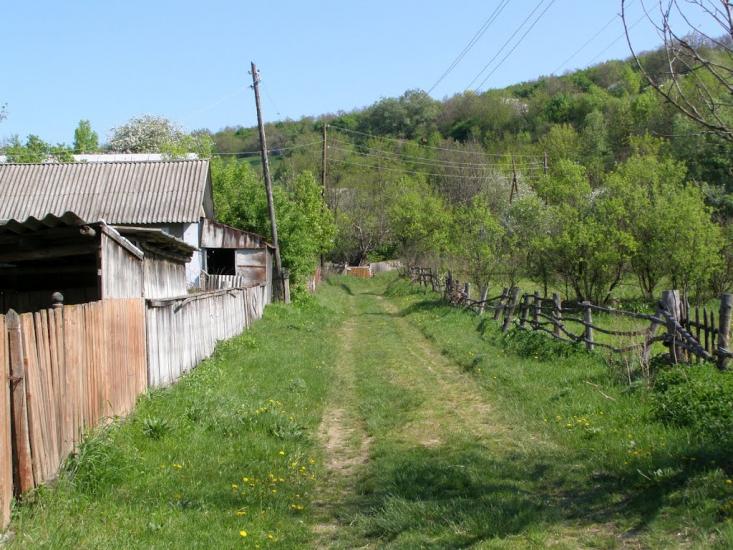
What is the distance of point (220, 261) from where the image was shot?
30828mm

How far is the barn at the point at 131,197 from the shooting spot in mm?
25641

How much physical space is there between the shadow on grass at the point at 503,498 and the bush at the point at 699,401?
2.91ft

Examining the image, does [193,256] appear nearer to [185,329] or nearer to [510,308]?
[510,308]

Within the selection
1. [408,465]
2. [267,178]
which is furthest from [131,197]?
[408,465]

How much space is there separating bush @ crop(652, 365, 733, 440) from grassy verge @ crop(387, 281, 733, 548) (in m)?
0.02

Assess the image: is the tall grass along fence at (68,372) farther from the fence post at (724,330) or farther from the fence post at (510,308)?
the fence post at (510,308)

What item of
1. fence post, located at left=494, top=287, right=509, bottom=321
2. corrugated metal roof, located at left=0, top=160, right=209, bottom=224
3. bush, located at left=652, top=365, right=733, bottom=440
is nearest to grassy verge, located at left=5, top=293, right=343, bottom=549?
bush, located at left=652, top=365, right=733, bottom=440

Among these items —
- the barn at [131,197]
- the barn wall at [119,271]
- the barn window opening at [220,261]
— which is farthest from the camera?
the barn window opening at [220,261]

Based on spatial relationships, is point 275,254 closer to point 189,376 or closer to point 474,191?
point 189,376

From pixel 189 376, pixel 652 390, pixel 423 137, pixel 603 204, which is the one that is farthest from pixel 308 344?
pixel 423 137

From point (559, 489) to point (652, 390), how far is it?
139 inches

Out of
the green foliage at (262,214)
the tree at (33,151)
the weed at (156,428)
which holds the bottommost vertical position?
the weed at (156,428)

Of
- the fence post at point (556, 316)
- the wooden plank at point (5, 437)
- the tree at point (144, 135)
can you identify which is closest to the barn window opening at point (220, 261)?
the fence post at point (556, 316)

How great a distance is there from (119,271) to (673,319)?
834 cm
